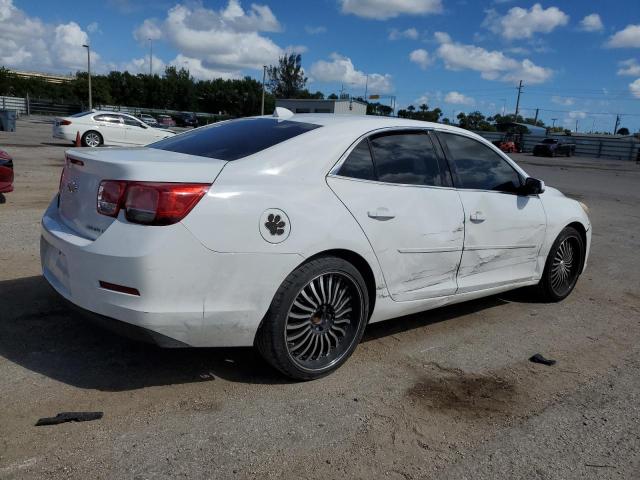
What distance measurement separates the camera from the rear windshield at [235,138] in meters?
3.36

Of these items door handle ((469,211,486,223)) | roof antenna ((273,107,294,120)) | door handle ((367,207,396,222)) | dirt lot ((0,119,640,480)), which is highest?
roof antenna ((273,107,294,120))

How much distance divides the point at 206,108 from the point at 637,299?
93.8 meters

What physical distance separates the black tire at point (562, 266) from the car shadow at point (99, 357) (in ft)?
6.07

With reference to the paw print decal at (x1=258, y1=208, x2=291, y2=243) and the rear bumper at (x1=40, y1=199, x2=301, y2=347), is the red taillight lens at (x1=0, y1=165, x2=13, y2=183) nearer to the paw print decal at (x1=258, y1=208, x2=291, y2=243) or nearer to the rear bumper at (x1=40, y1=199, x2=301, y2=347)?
the rear bumper at (x1=40, y1=199, x2=301, y2=347)

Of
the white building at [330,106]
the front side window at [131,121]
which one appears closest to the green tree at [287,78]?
the white building at [330,106]

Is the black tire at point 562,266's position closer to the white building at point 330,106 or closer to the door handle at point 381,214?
the door handle at point 381,214

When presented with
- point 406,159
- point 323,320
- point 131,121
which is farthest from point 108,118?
point 323,320

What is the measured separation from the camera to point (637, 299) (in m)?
5.63

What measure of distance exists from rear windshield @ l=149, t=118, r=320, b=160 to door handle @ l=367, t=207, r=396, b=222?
68 centimetres

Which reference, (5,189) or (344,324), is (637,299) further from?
(5,189)

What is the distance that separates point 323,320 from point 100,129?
18110 mm

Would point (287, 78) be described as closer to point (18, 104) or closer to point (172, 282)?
point (18, 104)

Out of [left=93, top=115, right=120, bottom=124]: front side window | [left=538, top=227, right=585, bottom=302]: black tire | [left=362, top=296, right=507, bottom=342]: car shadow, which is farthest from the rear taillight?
[left=93, top=115, right=120, bottom=124]: front side window

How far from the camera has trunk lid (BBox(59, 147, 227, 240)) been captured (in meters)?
2.87
